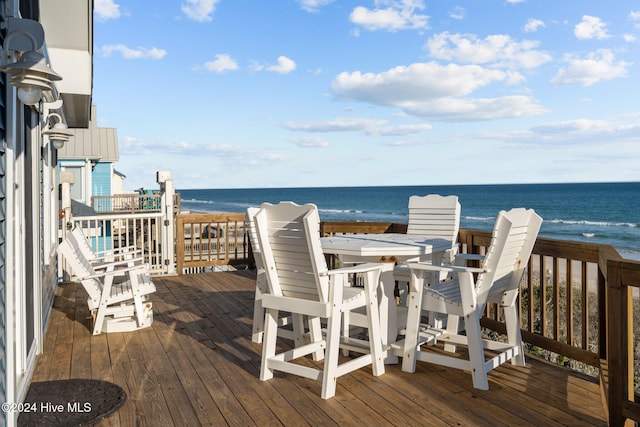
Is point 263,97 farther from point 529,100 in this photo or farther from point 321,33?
point 529,100

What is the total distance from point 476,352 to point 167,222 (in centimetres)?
546

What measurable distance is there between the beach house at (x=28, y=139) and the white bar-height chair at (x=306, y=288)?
4.19ft

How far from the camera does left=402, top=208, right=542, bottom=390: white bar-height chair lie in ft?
9.28

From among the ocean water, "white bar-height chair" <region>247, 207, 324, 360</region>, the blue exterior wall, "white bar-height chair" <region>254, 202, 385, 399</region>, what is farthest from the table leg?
the ocean water

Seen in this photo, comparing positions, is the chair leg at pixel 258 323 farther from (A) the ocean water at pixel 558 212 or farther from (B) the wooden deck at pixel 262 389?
(A) the ocean water at pixel 558 212

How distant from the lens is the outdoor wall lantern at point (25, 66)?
1822 mm

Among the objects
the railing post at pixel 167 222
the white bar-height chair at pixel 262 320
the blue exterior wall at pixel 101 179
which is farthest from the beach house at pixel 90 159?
the white bar-height chair at pixel 262 320

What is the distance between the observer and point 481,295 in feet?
9.43

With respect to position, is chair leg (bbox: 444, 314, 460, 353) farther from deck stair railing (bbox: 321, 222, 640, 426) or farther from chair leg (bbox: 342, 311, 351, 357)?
chair leg (bbox: 342, 311, 351, 357)

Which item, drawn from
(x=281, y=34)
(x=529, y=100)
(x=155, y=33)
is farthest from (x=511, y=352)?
(x=529, y=100)

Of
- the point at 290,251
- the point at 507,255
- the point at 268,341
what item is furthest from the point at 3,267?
the point at 507,255

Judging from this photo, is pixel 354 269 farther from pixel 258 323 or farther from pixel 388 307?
pixel 258 323

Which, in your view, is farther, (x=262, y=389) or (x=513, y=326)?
(x=513, y=326)

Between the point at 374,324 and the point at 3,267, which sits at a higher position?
the point at 3,267
